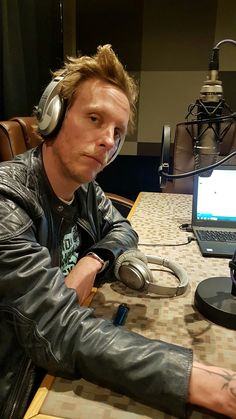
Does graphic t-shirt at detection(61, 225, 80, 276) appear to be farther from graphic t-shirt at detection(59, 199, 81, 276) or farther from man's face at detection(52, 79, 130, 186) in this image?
man's face at detection(52, 79, 130, 186)

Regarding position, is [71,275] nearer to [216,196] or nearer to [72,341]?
[72,341]

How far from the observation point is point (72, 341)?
1.93ft

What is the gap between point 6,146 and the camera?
4.87ft

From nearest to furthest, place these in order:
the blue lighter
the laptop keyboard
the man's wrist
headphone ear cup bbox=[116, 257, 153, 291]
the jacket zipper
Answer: the jacket zipper, the blue lighter, headphone ear cup bbox=[116, 257, 153, 291], the man's wrist, the laptop keyboard

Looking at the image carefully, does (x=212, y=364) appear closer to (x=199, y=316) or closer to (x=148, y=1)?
(x=199, y=316)

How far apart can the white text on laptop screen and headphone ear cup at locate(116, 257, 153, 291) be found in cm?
58

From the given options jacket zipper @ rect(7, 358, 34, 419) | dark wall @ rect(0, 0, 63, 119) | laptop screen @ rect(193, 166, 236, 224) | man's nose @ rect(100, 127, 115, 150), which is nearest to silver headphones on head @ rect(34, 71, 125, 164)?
man's nose @ rect(100, 127, 115, 150)

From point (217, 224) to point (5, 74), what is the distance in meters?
1.36

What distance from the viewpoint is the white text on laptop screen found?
1339mm

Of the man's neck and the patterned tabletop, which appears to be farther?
the man's neck

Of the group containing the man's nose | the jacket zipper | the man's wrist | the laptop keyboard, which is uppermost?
the man's nose

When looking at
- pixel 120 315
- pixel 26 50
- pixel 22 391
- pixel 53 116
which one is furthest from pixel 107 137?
pixel 26 50

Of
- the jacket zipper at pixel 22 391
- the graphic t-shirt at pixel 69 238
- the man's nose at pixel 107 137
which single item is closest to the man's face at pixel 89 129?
the man's nose at pixel 107 137

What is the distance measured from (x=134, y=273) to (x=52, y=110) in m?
0.45
